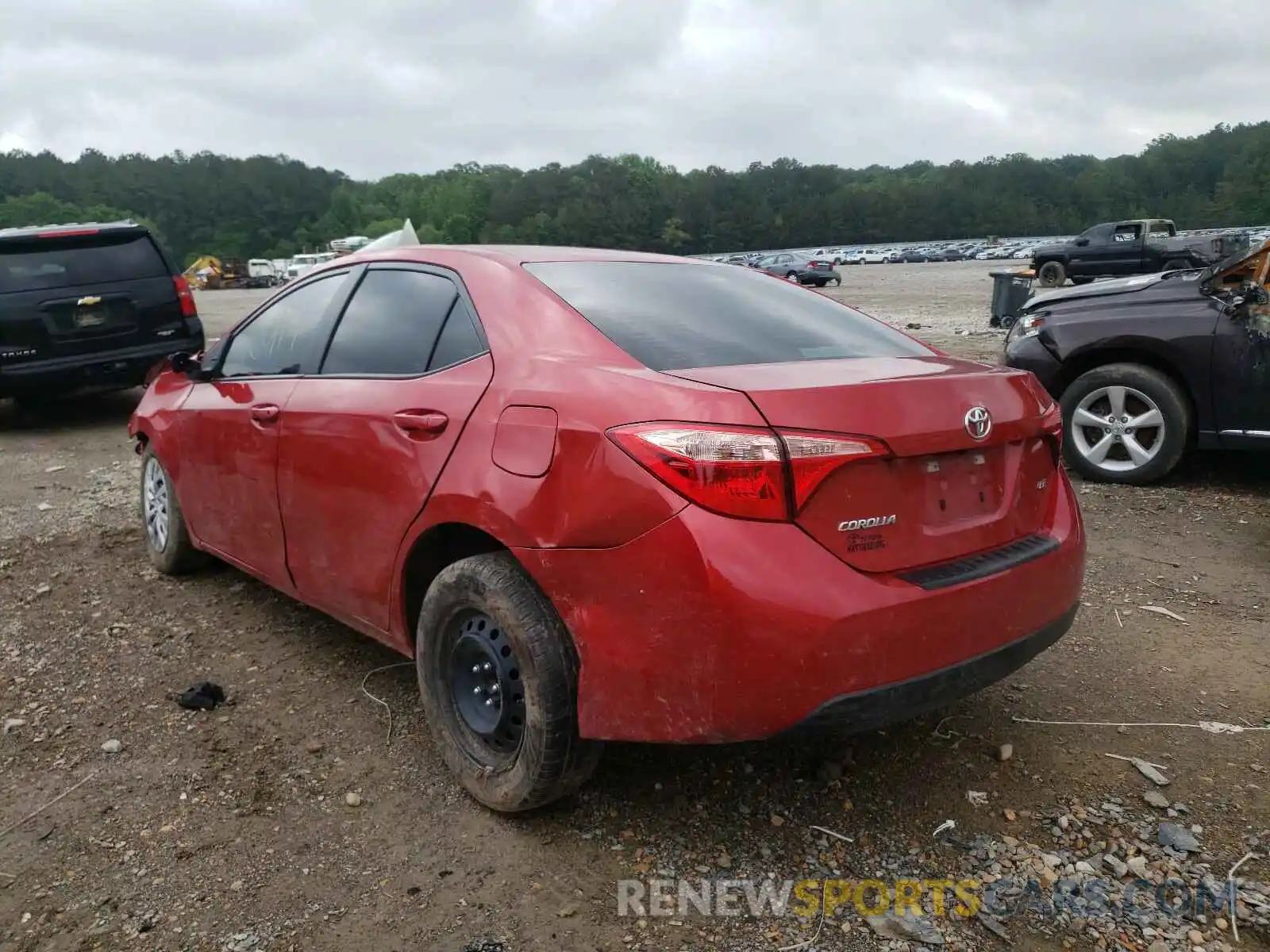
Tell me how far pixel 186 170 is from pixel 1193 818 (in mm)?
146129

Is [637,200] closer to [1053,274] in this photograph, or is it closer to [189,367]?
[1053,274]

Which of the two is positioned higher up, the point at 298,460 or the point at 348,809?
the point at 298,460

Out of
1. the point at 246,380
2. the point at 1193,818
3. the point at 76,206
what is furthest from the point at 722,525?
the point at 76,206

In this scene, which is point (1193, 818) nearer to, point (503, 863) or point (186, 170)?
point (503, 863)

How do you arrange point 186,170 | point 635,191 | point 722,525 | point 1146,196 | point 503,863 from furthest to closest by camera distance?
point 186,170 < point 635,191 < point 1146,196 < point 503,863 < point 722,525

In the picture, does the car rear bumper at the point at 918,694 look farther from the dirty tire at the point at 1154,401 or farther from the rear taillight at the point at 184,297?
the rear taillight at the point at 184,297

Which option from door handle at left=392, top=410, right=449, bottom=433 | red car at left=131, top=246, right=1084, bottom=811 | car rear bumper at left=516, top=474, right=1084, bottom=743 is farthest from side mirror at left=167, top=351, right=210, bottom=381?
car rear bumper at left=516, top=474, right=1084, bottom=743

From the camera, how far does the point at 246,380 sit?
3773 millimetres

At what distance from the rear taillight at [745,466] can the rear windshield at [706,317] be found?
34 centimetres

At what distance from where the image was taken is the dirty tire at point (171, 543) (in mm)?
4457

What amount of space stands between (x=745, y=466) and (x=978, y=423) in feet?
2.30

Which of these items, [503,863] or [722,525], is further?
[503,863]

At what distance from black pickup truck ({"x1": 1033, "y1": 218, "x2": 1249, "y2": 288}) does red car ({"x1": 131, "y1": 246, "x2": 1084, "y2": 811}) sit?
24.5 meters

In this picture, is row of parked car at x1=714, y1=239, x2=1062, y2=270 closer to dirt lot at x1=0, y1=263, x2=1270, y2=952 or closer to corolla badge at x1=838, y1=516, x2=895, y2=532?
dirt lot at x1=0, y1=263, x2=1270, y2=952
